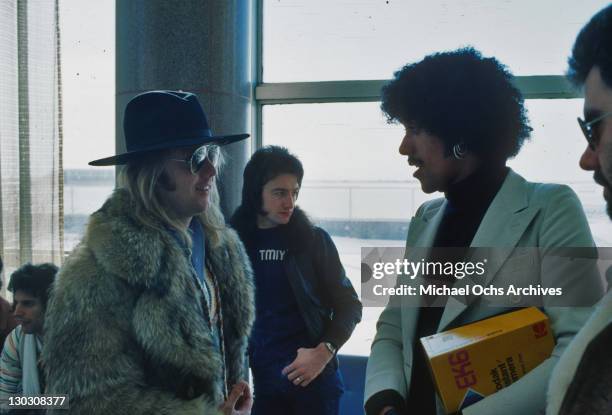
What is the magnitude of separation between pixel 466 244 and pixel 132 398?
3.11 feet

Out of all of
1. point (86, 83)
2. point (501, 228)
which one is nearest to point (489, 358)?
point (501, 228)

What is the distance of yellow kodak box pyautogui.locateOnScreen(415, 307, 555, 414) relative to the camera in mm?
1098

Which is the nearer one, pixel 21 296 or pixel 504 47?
pixel 21 296

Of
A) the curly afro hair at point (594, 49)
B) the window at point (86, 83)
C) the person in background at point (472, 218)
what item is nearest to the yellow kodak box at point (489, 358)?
the person in background at point (472, 218)

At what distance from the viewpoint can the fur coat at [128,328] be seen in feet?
4.14

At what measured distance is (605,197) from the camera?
0.91 meters

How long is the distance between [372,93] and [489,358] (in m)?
2.13

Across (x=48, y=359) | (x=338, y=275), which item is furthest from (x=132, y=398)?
(x=338, y=275)

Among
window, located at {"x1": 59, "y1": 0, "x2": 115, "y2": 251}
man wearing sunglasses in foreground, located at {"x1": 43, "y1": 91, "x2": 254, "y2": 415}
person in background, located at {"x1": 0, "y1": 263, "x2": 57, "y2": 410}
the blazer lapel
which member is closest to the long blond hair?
man wearing sunglasses in foreground, located at {"x1": 43, "y1": 91, "x2": 254, "y2": 415}

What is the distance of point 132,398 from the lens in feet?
4.20

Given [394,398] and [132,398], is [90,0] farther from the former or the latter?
[394,398]

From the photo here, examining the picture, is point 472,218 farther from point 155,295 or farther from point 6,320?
point 6,320

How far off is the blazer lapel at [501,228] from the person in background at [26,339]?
1755 mm

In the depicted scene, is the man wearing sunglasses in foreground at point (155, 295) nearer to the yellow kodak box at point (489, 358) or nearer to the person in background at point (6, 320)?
the yellow kodak box at point (489, 358)
